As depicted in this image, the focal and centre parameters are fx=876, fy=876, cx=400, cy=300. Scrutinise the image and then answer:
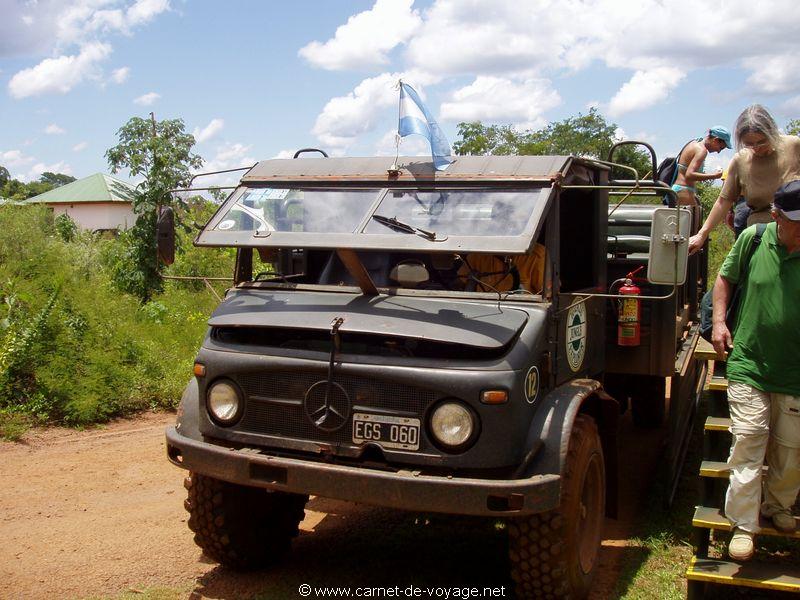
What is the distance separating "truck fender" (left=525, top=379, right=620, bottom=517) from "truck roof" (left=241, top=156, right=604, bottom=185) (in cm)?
116

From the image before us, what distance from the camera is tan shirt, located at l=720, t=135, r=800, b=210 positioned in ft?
16.7

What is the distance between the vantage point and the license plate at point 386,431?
4066 millimetres

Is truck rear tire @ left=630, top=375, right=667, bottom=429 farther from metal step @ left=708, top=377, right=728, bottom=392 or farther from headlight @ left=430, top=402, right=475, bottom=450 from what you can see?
headlight @ left=430, top=402, right=475, bottom=450

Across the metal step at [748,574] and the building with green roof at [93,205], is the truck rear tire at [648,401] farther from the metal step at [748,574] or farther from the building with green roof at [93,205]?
the building with green roof at [93,205]

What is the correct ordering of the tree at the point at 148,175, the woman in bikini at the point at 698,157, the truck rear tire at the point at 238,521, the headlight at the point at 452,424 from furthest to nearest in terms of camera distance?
the tree at the point at 148,175 < the woman in bikini at the point at 698,157 < the truck rear tire at the point at 238,521 < the headlight at the point at 452,424

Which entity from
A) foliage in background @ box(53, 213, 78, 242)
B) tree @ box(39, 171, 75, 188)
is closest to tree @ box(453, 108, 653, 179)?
foliage in background @ box(53, 213, 78, 242)

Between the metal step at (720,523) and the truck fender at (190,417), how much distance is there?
2.60 m

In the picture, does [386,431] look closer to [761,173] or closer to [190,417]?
[190,417]

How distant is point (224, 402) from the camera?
4.47 m

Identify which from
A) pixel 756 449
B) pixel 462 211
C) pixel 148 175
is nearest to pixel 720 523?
pixel 756 449

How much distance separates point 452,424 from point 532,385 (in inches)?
18.7

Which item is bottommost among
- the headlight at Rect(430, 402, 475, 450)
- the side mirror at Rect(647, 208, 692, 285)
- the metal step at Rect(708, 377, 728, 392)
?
the headlight at Rect(430, 402, 475, 450)

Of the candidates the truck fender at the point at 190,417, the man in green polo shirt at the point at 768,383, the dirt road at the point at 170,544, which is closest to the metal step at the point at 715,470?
the man in green polo shirt at the point at 768,383

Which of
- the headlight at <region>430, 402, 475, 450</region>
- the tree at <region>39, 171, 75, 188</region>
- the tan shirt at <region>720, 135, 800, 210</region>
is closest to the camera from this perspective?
the headlight at <region>430, 402, 475, 450</region>
